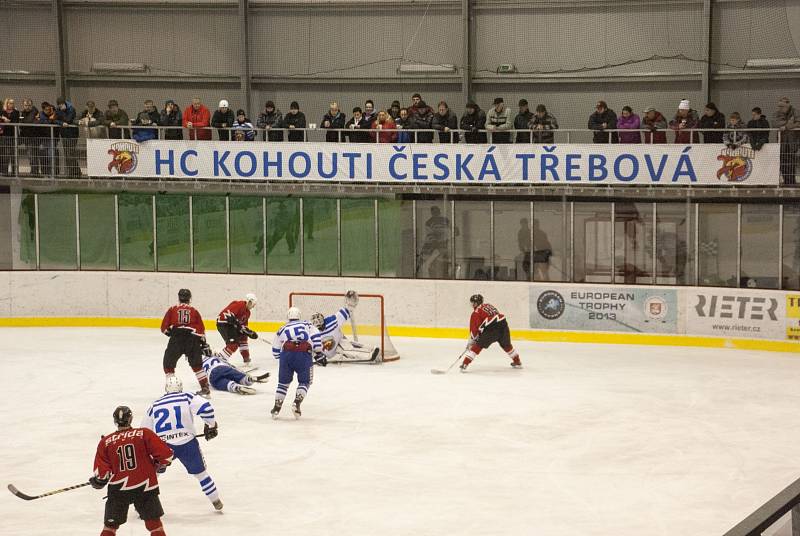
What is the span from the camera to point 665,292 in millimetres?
20000

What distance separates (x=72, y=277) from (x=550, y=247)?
919 centimetres

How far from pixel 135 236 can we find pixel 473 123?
22.8ft

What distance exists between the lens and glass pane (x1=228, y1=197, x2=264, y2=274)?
22.2m

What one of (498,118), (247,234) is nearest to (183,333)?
(247,234)

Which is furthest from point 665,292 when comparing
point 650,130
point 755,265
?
point 650,130

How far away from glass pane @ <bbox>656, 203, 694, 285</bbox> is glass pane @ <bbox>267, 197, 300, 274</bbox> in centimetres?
667

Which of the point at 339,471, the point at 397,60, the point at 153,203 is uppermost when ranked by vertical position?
the point at 397,60

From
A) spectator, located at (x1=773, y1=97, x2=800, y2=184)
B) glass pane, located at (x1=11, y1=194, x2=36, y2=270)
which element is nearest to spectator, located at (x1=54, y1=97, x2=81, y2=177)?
glass pane, located at (x1=11, y1=194, x2=36, y2=270)

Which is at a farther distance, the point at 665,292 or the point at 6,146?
the point at 6,146

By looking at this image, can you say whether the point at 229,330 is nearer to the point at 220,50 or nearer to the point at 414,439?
the point at 414,439

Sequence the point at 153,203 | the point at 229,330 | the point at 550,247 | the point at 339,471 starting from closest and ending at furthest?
the point at 339,471 < the point at 229,330 < the point at 550,247 < the point at 153,203

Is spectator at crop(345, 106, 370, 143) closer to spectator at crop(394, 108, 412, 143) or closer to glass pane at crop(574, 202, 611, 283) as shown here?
spectator at crop(394, 108, 412, 143)

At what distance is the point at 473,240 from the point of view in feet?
69.9

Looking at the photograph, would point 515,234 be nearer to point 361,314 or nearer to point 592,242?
point 592,242
